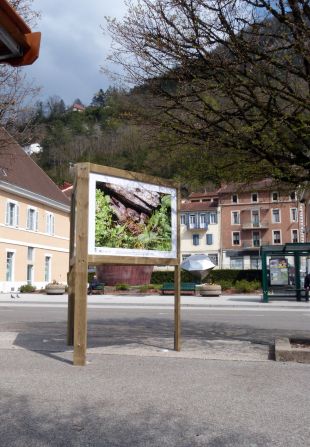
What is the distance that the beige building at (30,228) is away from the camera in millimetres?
38062

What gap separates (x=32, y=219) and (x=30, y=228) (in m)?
0.87

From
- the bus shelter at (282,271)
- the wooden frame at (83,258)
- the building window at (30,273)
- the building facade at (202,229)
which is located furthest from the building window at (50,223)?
the building facade at (202,229)

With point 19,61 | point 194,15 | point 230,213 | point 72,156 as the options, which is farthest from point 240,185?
point 72,156

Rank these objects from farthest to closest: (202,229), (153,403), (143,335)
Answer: (202,229), (143,335), (153,403)

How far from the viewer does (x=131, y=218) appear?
8.16m

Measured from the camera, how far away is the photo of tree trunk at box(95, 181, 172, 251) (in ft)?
24.9

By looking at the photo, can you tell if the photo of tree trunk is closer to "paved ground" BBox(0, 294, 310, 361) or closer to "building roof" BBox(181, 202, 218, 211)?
"paved ground" BBox(0, 294, 310, 361)

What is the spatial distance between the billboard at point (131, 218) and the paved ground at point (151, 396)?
5.38 ft

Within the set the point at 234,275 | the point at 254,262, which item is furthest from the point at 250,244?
the point at 234,275

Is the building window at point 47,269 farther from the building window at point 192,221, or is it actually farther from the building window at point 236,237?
the building window at point 236,237

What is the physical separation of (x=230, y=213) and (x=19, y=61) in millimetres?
81882

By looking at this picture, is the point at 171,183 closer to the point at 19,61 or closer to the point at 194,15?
the point at 194,15

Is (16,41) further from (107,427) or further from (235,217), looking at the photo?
(235,217)

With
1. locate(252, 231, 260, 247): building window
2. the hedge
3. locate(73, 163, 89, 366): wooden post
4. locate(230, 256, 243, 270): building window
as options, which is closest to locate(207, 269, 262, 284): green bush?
the hedge
